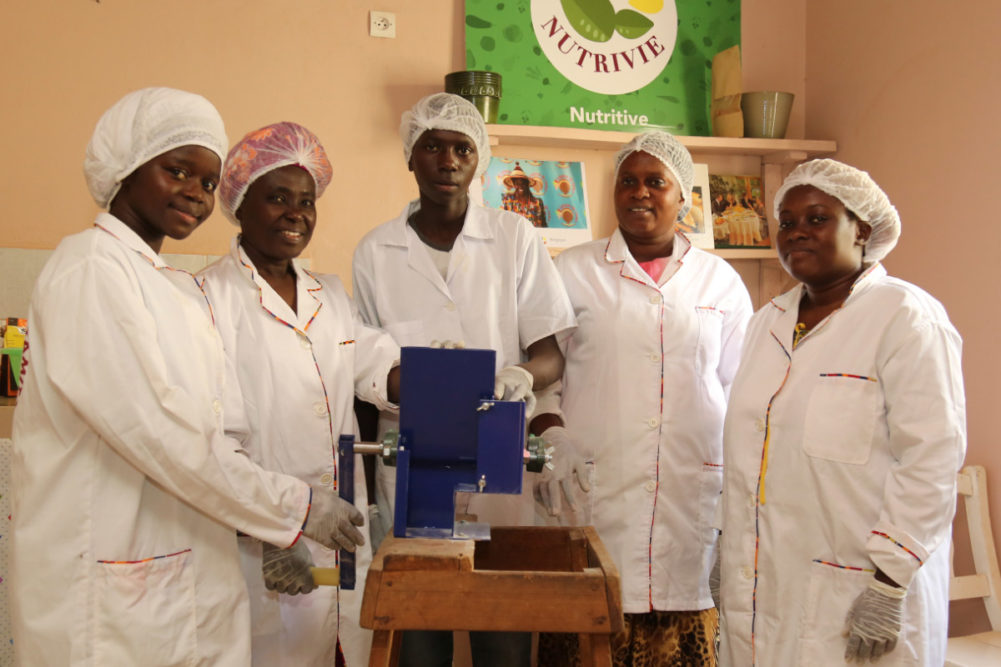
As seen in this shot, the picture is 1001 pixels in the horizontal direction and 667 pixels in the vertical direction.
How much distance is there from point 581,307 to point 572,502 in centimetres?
53

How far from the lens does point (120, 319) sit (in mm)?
1264

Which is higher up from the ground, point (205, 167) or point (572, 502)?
point (205, 167)

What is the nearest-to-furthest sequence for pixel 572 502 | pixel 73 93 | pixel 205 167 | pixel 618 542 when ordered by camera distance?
pixel 205 167 < pixel 572 502 < pixel 618 542 < pixel 73 93

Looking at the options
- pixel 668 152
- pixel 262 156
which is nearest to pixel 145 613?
pixel 262 156

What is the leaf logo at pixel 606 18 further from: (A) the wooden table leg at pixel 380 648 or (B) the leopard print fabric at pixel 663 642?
(A) the wooden table leg at pixel 380 648

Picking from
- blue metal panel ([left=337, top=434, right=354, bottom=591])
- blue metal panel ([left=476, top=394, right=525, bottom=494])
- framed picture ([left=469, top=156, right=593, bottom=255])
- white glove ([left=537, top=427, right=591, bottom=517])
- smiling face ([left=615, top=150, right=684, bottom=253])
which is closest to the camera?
blue metal panel ([left=476, top=394, right=525, bottom=494])

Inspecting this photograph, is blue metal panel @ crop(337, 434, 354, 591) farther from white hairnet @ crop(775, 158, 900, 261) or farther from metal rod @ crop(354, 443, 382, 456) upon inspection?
white hairnet @ crop(775, 158, 900, 261)

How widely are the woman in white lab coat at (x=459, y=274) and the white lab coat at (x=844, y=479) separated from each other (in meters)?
0.51

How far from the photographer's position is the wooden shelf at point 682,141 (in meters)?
2.89

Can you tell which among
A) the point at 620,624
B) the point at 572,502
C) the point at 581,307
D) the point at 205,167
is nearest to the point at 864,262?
the point at 581,307

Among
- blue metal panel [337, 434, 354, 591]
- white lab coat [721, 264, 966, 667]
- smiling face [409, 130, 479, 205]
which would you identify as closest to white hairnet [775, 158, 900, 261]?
white lab coat [721, 264, 966, 667]

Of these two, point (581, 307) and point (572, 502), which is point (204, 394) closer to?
point (572, 502)

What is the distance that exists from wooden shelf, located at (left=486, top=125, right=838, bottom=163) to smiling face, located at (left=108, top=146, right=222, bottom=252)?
153cm

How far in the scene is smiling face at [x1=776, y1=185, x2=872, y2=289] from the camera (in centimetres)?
176
